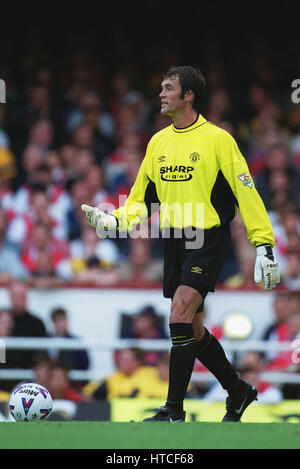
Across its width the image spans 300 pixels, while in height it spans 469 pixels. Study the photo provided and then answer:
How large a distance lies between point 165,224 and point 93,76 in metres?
9.85

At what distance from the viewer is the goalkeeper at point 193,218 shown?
673 cm

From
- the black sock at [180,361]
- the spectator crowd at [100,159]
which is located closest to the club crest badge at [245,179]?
the black sock at [180,361]

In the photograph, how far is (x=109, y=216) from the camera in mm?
7020

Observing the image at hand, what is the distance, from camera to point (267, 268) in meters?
6.69

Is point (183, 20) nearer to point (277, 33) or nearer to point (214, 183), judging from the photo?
point (277, 33)

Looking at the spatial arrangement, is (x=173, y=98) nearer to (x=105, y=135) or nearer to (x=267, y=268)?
(x=267, y=268)

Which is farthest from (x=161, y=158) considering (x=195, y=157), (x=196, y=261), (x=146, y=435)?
(x=146, y=435)

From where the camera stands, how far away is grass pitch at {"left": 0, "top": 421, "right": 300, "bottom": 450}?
562 centimetres

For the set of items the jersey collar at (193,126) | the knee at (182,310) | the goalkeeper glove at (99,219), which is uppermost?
the jersey collar at (193,126)

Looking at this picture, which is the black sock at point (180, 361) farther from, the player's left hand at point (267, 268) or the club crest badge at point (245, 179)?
the club crest badge at point (245, 179)

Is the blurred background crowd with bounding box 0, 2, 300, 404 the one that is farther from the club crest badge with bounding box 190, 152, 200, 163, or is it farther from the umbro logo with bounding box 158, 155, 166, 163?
the club crest badge with bounding box 190, 152, 200, 163

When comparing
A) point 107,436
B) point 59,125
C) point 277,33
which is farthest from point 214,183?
point 277,33

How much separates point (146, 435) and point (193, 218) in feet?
5.43

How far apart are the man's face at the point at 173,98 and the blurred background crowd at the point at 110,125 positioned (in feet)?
14.7
